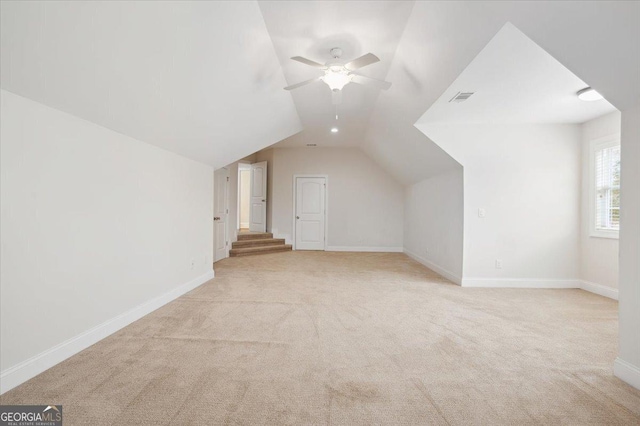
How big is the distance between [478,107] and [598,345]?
2830 mm

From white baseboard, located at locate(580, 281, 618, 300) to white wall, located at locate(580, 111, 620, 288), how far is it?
4 cm

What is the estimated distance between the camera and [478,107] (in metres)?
3.82

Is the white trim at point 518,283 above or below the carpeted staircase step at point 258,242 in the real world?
below

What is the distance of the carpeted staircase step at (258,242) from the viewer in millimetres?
7361

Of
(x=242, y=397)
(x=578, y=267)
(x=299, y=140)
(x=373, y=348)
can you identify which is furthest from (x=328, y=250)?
(x=242, y=397)

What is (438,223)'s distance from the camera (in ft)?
18.5

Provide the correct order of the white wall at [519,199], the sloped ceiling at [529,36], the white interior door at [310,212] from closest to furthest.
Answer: the sloped ceiling at [529,36], the white wall at [519,199], the white interior door at [310,212]

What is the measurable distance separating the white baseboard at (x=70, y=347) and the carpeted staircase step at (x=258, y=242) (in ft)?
12.2

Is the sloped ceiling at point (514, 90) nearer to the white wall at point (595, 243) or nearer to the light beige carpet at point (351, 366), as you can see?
the white wall at point (595, 243)

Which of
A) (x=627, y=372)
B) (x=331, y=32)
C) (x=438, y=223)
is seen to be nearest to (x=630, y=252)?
(x=627, y=372)

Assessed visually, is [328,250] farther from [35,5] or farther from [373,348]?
[35,5]

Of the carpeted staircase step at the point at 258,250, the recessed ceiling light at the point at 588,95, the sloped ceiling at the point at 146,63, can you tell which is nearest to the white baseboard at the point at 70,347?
the sloped ceiling at the point at 146,63

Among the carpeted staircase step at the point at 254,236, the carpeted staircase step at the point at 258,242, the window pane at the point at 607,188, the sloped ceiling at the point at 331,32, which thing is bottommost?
the carpeted staircase step at the point at 258,242

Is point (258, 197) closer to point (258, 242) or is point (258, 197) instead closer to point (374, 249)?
point (258, 242)
